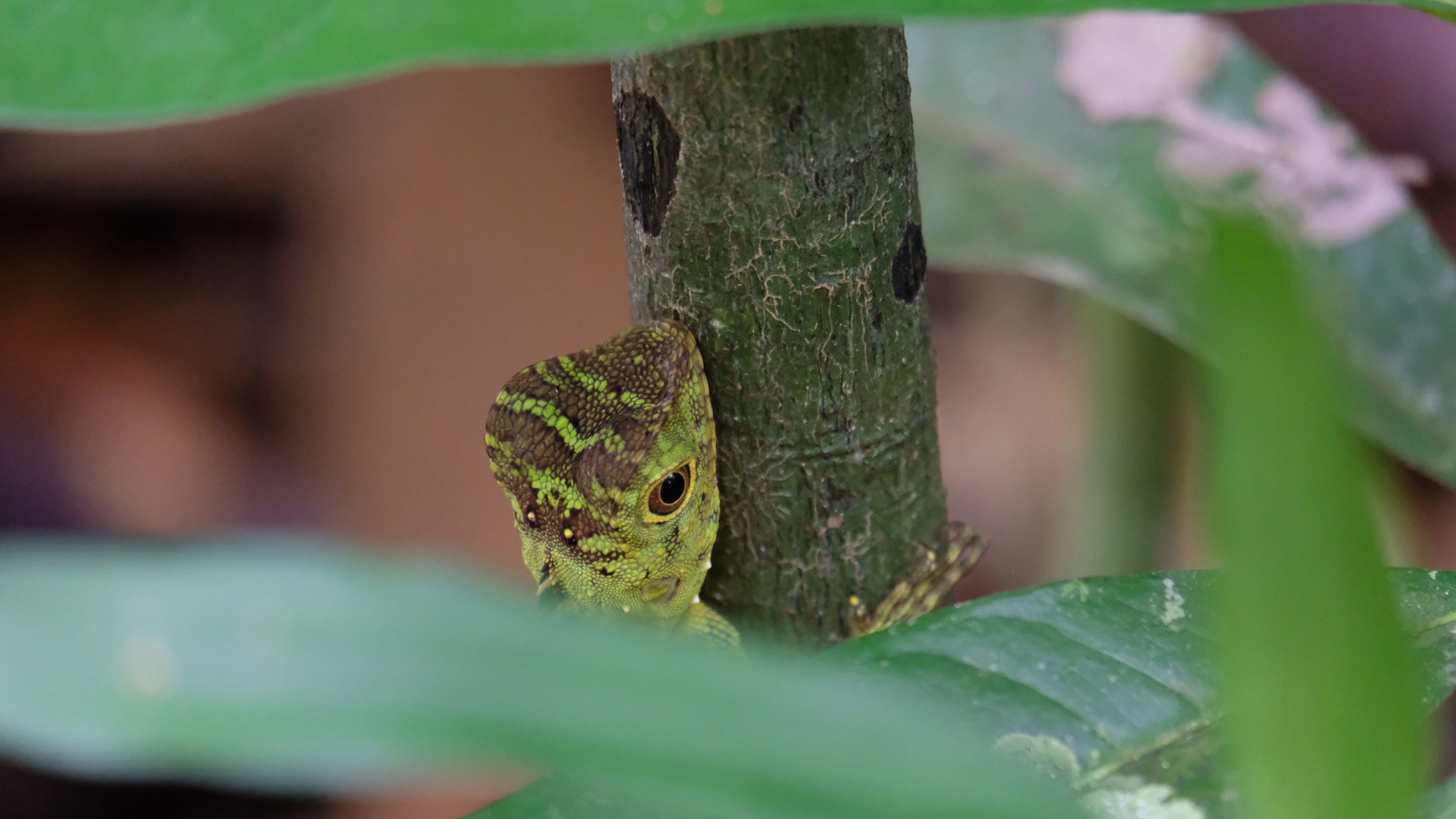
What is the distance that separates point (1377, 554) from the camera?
283mm

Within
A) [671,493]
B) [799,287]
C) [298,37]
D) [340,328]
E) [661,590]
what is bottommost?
[661,590]

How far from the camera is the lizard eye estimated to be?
139cm

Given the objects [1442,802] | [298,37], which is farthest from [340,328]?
[1442,802]

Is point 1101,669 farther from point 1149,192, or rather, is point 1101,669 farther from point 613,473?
point 1149,192

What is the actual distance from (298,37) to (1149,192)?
5.16 feet

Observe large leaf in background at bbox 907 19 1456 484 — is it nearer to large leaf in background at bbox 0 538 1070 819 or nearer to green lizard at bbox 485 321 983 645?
green lizard at bbox 485 321 983 645

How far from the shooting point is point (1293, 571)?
0.29 meters

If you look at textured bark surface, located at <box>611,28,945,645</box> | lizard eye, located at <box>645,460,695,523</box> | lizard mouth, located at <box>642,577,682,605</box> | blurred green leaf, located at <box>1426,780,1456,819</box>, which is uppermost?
textured bark surface, located at <box>611,28,945,645</box>

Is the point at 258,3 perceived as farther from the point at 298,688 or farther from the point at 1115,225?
the point at 1115,225

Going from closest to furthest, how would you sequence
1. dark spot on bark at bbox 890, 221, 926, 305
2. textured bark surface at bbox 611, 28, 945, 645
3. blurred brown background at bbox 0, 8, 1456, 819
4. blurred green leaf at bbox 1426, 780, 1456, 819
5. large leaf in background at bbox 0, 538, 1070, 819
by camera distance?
large leaf in background at bbox 0, 538, 1070, 819 < blurred green leaf at bbox 1426, 780, 1456, 819 < textured bark surface at bbox 611, 28, 945, 645 < dark spot on bark at bbox 890, 221, 926, 305 < blurred brown background at bbox 0, 8, 1456, 819

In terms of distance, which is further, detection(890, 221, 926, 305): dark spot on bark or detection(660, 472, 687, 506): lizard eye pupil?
detection(660, 472, 687, 506): lizard eye pupil

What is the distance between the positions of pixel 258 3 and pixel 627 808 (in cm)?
53

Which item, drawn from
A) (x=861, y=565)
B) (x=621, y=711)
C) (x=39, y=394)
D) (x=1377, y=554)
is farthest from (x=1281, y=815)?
(x=39, y=394)

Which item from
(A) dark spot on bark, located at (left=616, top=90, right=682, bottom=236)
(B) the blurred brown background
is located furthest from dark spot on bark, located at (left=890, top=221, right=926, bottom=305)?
(B) the blurred brown background
